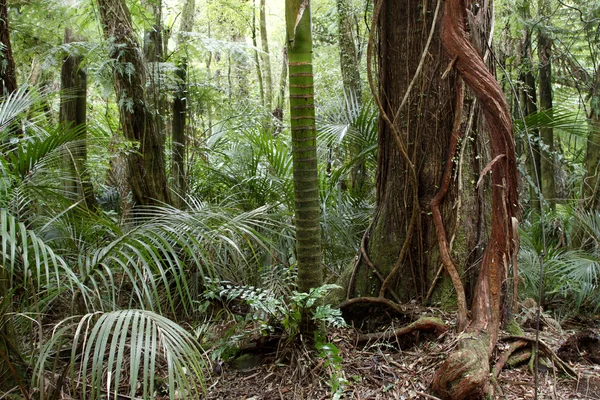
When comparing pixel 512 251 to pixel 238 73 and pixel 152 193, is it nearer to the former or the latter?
pixel 152 193

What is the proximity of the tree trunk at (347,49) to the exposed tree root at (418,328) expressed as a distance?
157 inches

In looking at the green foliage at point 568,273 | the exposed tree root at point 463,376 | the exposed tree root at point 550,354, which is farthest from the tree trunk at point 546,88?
the exposed tree root at point 463,376

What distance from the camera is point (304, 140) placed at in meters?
2.66

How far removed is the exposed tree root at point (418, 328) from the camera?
2848 millimetres

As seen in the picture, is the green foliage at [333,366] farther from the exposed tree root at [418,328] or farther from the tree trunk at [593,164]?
the tree trunk at [593,164]

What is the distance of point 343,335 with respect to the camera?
10.2 feet

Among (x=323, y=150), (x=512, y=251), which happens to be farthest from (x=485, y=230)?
(x=323, y=150)

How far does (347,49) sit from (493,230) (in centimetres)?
440

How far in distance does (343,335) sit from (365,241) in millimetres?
695

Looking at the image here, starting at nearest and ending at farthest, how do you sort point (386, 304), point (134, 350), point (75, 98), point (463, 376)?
point (134, 350), point (463, 376), point (386, 304), point (75, 98)

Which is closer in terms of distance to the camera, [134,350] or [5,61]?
[134,350]

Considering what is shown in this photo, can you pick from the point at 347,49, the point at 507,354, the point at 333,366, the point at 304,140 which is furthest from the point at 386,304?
the point at 347,49

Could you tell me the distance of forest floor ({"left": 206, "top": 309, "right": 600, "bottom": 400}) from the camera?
2.53 m

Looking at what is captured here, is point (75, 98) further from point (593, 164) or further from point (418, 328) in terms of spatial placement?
point (593, 164)
